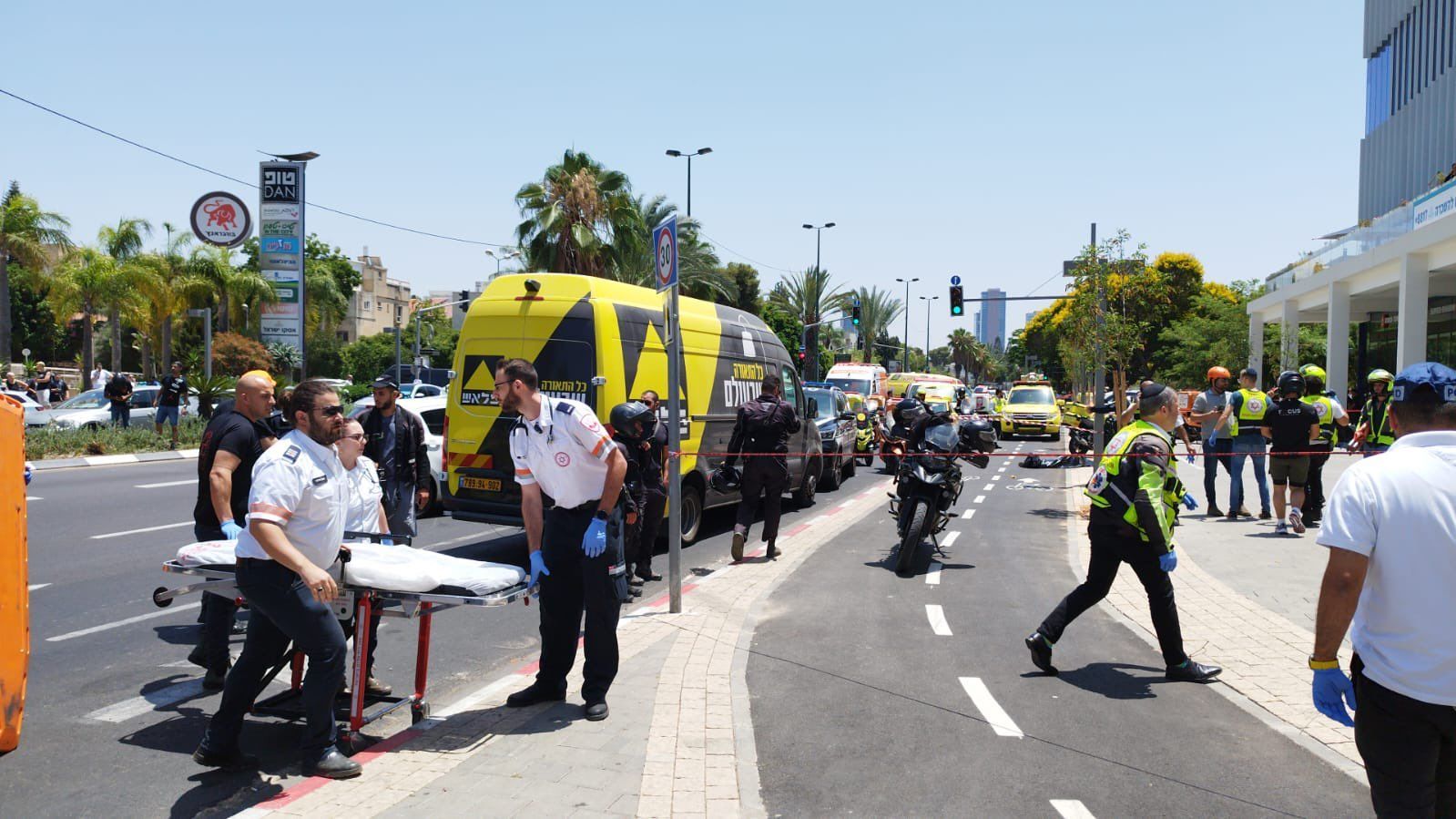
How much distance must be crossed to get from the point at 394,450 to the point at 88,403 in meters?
23.1

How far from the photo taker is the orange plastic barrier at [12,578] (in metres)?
4.01

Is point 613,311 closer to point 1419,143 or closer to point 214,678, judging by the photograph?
point 214,678

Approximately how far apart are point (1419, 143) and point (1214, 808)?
48810mm

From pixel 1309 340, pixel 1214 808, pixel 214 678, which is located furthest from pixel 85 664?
pixel 1309 340

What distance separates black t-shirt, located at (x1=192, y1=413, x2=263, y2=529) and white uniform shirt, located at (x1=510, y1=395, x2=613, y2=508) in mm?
1619

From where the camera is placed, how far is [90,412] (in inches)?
977

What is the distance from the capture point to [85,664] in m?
6.28

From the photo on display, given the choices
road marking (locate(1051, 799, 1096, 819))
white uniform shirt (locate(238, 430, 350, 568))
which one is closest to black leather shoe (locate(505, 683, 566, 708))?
white uniform shirt (locate(238, 430, 350, 568))

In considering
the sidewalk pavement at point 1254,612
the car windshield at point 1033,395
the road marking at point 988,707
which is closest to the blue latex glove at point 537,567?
the road marking at point 988,707

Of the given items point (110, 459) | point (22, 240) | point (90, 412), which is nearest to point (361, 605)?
point (110, 459)

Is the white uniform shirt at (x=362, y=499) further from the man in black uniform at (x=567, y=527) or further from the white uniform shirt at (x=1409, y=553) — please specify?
the white uniform shirt at (x=1409, y=553)

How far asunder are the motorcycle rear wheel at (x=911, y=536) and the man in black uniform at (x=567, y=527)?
465cm

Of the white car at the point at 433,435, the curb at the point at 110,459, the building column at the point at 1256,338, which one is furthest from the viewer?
the building column at the point at 1256,338

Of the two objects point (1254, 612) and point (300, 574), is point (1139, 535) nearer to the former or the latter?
point (1254, 612)
